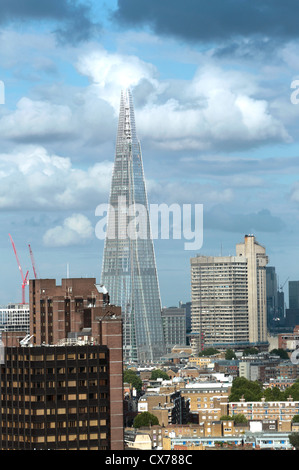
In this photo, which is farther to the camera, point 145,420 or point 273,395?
point 273,395

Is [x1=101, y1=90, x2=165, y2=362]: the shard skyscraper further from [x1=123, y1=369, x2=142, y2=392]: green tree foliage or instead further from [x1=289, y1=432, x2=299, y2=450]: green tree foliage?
[x1=289, y1=432, x2=299, y2=450]: green tree foliage

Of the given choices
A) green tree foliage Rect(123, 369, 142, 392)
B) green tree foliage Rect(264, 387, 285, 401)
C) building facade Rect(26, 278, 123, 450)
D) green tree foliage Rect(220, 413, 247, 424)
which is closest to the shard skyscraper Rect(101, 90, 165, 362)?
green tree foliage Rect(123, 369, 142, 392)

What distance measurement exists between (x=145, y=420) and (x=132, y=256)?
90.5 metres

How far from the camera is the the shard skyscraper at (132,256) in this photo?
611ft

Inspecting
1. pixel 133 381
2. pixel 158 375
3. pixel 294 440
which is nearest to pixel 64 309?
pixel 294 440

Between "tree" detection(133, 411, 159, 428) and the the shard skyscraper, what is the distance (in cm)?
8543

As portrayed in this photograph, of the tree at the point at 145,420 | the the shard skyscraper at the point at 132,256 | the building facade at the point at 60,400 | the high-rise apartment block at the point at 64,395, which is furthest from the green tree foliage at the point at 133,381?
the building facade at the point at 60,400

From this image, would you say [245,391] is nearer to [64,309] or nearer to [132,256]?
[64,309]

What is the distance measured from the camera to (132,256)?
613ft

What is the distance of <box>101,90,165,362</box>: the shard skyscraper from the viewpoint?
186 metres

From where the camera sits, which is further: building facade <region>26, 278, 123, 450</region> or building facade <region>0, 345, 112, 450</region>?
building facade <region>26, 278, 123, 450</region>

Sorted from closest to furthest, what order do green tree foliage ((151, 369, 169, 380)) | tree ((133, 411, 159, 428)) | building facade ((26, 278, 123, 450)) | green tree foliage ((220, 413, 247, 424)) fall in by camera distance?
building facade ((26, 278, 123, 450)) → tree ((133, 411, 159, 428)) → green tree foliage ((220, 413, 247, 424)) → green tree foliage ((151, 369, 169, 380))
